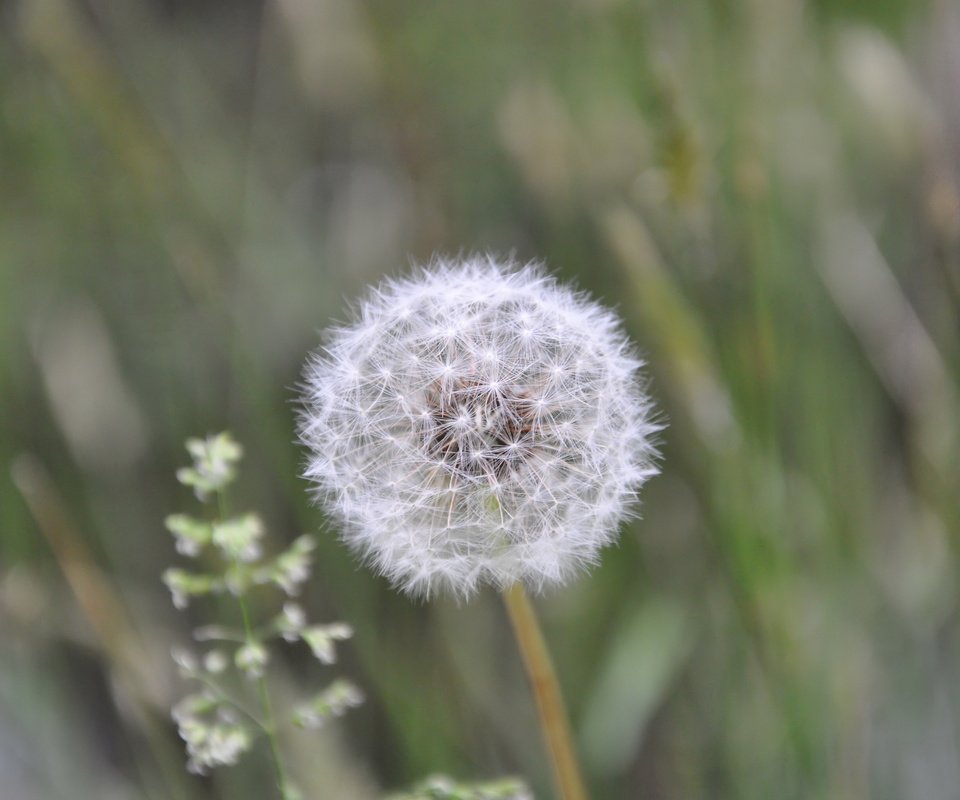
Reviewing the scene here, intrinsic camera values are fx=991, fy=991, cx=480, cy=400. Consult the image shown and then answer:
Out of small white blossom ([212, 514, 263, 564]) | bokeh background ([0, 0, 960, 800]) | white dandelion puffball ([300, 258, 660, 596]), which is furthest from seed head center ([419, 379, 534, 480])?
bokeh background ([0, 0, 960, 800])

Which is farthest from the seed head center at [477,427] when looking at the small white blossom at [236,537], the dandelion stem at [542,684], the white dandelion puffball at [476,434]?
the small white blossom at [236,537]

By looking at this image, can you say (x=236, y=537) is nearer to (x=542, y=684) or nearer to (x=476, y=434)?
(x=476, y=434)

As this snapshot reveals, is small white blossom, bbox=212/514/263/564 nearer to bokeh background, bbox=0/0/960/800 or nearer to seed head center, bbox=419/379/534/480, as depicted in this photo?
seed head center, bbox=419/379/534/480

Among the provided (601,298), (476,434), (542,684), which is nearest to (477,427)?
(476,434)

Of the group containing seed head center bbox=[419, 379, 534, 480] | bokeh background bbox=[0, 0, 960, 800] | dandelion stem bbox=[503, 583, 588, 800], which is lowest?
dandelion stem bbox=[503, 583, 588, 800]

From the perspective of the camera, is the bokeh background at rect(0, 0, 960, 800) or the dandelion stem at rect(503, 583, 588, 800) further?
the bokeh background at rect(0, 0, 960, 800)

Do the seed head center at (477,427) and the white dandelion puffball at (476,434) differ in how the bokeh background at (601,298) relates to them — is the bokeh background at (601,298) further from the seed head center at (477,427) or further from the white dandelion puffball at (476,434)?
the seed head center at (477,427)
